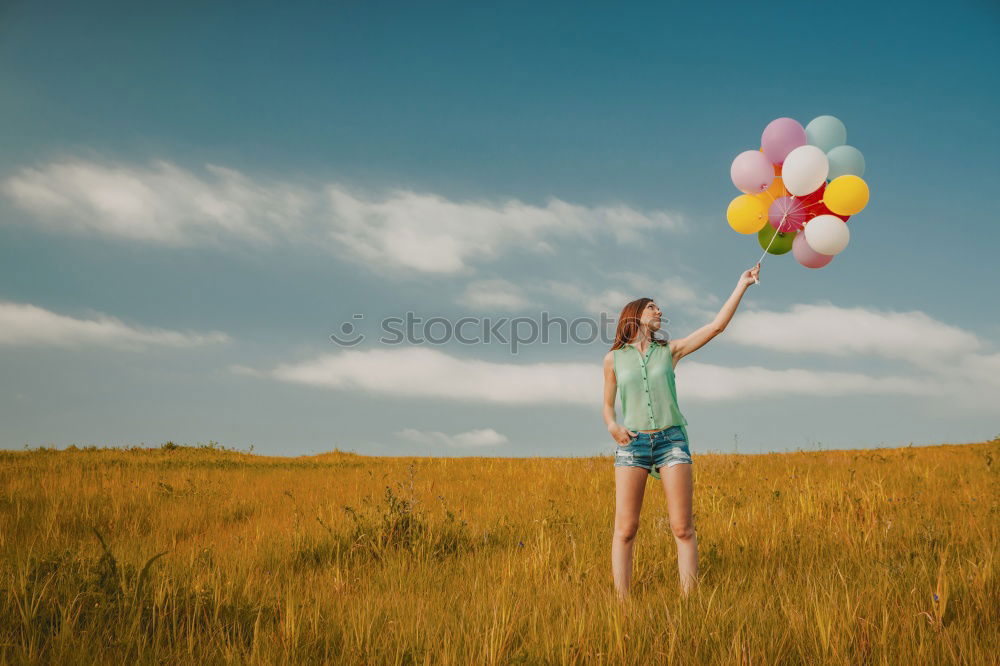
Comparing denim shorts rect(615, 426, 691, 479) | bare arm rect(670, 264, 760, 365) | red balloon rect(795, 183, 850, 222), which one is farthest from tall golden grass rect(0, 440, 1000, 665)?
red balloon rect(795, 183, 850, 222)

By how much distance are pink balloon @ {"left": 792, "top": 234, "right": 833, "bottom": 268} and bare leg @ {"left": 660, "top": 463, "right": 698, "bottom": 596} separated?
9.76 ft

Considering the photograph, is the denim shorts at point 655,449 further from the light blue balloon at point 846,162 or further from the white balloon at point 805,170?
the light blue balloon at point 846,162

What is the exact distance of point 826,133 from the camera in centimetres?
657

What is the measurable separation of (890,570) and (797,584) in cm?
82

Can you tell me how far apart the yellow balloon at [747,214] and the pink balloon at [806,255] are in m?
0.41

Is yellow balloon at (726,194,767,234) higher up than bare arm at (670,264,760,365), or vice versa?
yellow balloon at (726,194,767,234)

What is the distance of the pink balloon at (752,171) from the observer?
6.33m

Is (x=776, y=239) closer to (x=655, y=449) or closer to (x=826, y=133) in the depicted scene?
(x=826, y=133)

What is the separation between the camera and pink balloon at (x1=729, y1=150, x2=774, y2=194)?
6332 millimetres

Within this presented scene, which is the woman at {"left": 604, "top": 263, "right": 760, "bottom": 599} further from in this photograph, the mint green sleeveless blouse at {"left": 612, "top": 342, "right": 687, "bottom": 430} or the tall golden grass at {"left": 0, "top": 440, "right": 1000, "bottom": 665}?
the tall golden grass at {"left": 0, "top": 440, "right": 1000, "bottom": 665}

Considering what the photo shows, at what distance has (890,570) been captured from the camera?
4867mm

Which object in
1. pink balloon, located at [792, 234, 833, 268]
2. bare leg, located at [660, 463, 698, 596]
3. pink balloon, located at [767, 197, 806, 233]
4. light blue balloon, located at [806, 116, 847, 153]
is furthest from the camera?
light blue balloon, located at [806, 116, 847, 153]

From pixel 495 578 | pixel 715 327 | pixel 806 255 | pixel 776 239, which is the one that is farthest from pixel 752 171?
pixel 495 578

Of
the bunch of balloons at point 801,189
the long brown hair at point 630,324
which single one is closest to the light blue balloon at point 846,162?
the bunch of balloons at point 801,189
